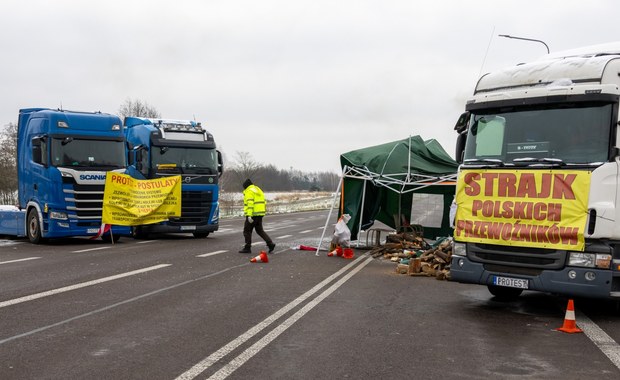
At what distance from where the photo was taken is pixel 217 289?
10172 mm

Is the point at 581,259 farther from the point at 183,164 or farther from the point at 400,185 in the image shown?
the point at 183,164

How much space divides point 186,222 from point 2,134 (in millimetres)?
29683

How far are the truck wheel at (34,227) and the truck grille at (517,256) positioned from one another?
44.6ft

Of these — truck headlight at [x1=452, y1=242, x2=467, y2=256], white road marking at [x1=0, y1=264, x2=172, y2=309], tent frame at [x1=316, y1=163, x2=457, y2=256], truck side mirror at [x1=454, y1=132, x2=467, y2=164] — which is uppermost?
truck side mirror at [x1=454, y1=132, x2=467, y2=164]

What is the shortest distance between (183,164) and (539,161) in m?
14.3

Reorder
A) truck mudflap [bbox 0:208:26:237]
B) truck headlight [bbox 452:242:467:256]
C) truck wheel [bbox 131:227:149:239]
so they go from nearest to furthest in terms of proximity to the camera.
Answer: truck headlight [bbox 452:242:467:256], truck mudflap [bbox 0:208:26:237], truck wheel [bbox 131:227:149:239]

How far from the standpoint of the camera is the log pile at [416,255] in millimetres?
12695

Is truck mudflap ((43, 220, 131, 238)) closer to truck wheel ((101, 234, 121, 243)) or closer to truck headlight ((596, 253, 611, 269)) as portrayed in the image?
truck wheel ((101, 234, 121, 243))

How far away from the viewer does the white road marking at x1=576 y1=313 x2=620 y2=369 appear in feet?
20.7

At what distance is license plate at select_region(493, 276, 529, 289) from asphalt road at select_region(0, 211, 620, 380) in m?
0.43

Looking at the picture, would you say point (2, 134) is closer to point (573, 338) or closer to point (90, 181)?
point (90, 181)

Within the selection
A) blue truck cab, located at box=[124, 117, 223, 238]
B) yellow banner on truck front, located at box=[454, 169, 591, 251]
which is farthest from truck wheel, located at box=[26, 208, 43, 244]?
yellow banner on truck front, located at box=[454, 169, 591, 251]

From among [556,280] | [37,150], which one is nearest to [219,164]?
[37,150]

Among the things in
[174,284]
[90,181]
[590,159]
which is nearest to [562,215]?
[590,159]
